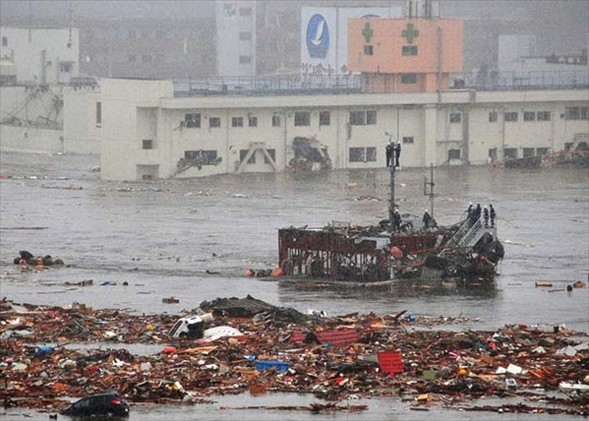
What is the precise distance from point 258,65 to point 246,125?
3949 centimetres

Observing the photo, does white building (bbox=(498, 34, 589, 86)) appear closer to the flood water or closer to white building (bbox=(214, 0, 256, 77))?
the flood water

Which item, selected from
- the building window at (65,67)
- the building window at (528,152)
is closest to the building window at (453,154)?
the building window at (528,152)

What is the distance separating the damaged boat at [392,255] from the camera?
1666 inches

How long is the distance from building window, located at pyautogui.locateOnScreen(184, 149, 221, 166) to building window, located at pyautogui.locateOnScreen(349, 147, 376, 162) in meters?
5.23

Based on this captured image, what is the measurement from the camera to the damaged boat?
139 ft

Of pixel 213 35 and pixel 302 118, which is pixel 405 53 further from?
pixel 213 35

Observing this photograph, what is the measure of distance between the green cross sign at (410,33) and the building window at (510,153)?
16.2 ft

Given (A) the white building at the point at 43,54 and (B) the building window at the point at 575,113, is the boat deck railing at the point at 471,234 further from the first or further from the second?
(A) the white building at the point at 43,54

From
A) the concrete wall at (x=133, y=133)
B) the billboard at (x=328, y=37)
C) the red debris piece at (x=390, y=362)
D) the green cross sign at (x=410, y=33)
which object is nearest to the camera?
the red debris piece at (x=390, y=362)

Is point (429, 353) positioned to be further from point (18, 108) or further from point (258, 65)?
point (258, 65)

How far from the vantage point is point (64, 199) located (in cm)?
6119

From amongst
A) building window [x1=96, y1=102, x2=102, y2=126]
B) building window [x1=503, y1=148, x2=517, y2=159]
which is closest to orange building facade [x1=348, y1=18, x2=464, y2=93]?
building window [x1=503, y1=148, x2=517, y2=159]

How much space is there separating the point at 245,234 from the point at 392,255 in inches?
393

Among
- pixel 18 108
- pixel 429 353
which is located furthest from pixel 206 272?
pixel 18 108
